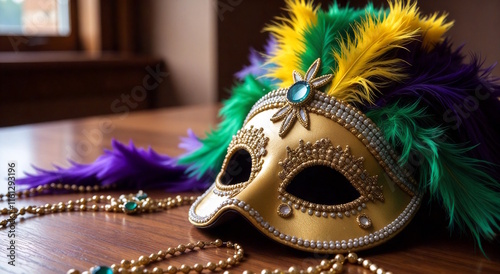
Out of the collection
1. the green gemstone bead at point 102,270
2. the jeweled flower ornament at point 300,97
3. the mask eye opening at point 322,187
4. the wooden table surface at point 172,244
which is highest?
the jeweled flower ornament at point 300,97

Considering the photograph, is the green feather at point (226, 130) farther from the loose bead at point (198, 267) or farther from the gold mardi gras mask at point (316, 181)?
the loose bead at point (198, 267)

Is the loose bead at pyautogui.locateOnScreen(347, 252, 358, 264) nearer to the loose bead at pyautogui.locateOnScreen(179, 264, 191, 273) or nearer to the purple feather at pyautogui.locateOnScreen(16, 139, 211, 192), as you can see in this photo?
the loose bead at pyautogui.locateOnScreen(179, 264, 191, 273)

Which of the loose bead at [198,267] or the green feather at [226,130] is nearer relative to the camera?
the loose bead at [198,267]

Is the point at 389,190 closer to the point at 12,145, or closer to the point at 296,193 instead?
the point at 296,193

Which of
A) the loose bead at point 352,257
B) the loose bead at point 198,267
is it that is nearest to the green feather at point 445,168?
the loose bead at point 352,257

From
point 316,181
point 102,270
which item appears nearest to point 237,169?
point 316,181

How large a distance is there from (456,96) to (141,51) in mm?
1752

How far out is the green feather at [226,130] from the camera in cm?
67

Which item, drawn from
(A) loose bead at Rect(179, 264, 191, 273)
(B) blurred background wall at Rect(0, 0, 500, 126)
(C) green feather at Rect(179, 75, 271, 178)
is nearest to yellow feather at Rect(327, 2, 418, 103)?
(C) green feather at Rect(179, 75, 271, 178)

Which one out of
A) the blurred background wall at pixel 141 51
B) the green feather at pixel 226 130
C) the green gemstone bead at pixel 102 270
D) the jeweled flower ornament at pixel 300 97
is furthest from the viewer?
the blurred background wall at pixel 141 51

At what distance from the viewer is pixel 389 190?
0.53m

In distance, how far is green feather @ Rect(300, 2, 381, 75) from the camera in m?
0.57

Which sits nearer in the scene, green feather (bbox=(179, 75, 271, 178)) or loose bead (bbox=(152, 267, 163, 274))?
loose bead (bbox=(152, 267, 163, 274))

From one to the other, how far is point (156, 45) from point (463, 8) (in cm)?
106
